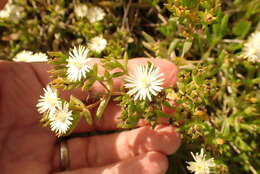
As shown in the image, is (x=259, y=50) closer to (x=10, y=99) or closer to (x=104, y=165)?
(x=104, y=165)

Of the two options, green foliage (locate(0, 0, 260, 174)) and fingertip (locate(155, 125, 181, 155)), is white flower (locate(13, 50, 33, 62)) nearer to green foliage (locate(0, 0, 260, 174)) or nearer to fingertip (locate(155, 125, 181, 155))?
green foliage (locate(0, 0, 260, 174))

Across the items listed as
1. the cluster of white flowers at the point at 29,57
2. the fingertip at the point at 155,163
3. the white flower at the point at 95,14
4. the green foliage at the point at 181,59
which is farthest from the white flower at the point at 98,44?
the fingertip at the point at 155,163

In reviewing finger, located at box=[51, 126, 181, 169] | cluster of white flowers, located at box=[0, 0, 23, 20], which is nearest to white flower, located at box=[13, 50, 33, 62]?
cluster of white flowers, located at box=[0, 0, 23, 20]

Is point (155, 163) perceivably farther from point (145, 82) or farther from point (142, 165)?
point (145, 82)

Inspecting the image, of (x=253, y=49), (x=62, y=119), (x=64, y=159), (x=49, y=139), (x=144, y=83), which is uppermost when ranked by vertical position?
(x=253, y=49)

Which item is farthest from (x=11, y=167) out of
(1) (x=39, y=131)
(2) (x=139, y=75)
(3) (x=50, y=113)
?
(2) (x=139, y=75)

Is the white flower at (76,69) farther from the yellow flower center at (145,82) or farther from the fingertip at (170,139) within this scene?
the fingertip at (170,139)

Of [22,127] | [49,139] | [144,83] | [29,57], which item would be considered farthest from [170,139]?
[29,57]
